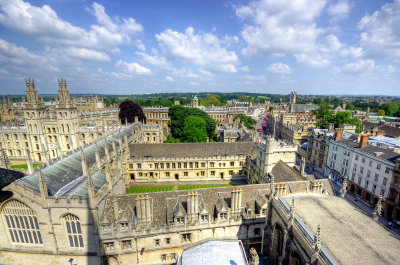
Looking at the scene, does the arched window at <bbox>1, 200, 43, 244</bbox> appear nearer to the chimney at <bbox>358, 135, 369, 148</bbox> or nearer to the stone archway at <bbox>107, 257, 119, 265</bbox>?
the stone archway at <bbox>107, 257, 119, 265</bbox>

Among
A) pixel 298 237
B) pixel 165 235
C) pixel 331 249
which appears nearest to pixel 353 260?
pixel 331 249

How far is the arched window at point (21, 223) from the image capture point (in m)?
21.2

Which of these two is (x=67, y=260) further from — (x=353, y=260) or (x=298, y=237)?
(x=353, y=260)

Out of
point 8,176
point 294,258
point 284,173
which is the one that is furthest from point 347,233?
point 8,176

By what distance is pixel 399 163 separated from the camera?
3450cm

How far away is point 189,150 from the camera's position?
4834cm

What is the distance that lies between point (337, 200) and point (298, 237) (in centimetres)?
808

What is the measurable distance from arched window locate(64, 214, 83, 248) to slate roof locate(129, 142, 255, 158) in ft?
83.8

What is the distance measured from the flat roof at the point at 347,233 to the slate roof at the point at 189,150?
28528 mm

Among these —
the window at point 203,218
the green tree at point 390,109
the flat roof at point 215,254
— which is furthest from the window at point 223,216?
the green tree at point 390,109

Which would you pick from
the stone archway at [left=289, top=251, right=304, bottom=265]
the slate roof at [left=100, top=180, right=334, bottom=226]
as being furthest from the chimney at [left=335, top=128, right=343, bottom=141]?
the stone archway at [left=289, top=251, right=304, bottom=265]

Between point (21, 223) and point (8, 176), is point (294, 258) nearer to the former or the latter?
point (8, 176)

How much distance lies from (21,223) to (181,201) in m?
17.6

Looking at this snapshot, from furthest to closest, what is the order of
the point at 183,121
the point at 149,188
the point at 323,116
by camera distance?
the point at 323,116
the point at 183,121
the point at 149,188
